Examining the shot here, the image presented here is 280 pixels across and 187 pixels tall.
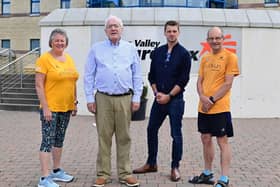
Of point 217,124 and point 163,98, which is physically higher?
point 163,98

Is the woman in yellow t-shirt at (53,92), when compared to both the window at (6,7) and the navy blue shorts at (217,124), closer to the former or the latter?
the navy blue shorts at (217,124)

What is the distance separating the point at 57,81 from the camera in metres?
4.93

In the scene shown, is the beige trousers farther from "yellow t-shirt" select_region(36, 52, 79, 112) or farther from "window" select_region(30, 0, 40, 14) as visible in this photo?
"window" select_region(30, 0, 40, 14)

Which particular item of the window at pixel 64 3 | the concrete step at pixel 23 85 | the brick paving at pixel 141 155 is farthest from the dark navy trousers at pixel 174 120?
the window at pixel 64 3

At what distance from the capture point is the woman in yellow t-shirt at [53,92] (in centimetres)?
486

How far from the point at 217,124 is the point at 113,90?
1.30 meters

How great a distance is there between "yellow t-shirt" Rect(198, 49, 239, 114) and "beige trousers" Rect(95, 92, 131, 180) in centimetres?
99

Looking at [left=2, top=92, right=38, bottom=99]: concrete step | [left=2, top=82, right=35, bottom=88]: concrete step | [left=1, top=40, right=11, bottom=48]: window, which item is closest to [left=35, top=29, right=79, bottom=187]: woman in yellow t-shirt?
[left=2, top=92, right=38, bottom=99]: concrete step

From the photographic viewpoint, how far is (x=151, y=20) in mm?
12188

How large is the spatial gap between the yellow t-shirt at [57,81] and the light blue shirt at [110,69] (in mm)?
217

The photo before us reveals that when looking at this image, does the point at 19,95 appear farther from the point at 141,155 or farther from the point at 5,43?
the point at 5,43

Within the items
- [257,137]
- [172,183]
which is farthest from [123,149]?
[257,137]

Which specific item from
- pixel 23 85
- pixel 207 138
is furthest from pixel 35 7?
pixel 207 138

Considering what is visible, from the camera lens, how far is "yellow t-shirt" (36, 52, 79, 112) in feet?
16.0
